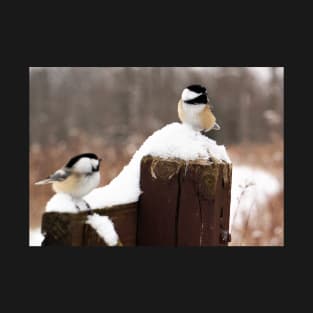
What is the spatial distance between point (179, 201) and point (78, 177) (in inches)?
22.8

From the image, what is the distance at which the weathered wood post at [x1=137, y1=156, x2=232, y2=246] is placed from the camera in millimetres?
3016

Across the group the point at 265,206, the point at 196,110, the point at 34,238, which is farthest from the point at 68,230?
the point at 265,206

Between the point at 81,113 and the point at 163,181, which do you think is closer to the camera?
the point at 163,181

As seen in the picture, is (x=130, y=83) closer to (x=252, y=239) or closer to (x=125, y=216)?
(x=252, y=239)

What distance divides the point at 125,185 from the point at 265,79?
10.6 ft

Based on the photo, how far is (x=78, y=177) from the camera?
285 centimetres

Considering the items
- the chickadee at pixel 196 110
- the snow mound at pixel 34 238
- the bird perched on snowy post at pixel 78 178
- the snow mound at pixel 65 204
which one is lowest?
the snow mound at pixel 34 238

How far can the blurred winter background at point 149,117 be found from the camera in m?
5.46

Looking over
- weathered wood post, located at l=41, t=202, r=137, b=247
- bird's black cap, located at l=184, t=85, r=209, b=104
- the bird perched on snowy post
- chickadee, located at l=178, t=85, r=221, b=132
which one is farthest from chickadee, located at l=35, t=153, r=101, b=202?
bird's black cap, located at l=184, t=85, r=209, b=104

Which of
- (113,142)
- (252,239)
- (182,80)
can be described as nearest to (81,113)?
(113,142)

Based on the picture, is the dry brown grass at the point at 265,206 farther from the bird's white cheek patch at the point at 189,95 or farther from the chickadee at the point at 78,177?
the chickadee at the point at 78,177

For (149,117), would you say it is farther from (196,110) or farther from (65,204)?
(65,204)

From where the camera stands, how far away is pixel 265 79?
5.82 meters

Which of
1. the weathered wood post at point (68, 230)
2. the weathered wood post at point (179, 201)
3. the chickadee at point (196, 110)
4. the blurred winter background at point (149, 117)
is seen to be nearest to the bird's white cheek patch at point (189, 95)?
the chickadee at point (196, 110)
